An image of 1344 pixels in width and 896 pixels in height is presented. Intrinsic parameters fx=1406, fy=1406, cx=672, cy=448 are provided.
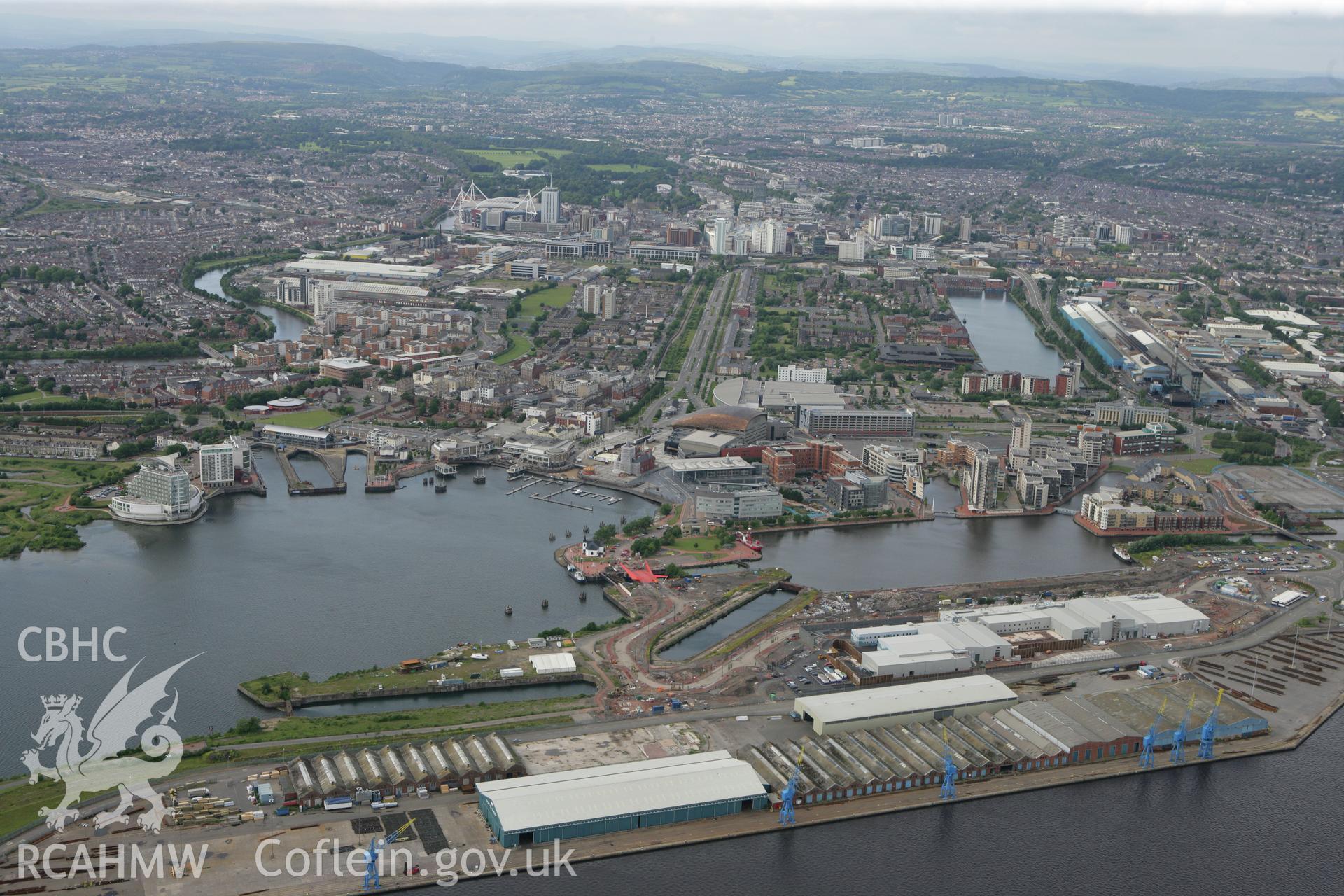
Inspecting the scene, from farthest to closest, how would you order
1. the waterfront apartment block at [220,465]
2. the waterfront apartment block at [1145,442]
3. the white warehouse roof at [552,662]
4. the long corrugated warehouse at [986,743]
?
the waterfront apartment block at [1145,442] < the waterfront apartment block at [220,465] < the white warehouse roof at [552,662] < the long corrugated warehouse at [986,743]

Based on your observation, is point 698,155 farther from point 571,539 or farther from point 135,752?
point 135,752

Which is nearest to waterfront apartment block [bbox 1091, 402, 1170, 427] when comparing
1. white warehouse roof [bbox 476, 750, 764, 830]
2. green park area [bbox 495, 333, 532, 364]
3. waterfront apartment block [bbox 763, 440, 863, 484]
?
waterfront apartment block [bbox 763, 440, 863, 484]

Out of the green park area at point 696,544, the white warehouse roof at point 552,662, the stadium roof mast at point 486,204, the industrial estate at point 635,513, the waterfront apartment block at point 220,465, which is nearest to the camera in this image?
the industrial estate at point 635,513

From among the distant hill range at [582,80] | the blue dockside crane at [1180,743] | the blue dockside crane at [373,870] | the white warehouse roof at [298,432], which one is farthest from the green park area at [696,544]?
Result: the distant hill range at [582,80]

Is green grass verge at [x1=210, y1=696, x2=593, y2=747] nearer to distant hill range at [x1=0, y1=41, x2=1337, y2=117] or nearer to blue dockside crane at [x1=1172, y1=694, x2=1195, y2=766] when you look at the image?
blue dockside crane at [x1=1172, y1=694, x2=1195, y2=766]

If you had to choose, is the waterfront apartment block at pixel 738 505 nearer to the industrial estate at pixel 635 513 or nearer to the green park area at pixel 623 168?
the industrial estate at pixel 635 513

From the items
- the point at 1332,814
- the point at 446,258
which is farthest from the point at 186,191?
the point at 1332,814

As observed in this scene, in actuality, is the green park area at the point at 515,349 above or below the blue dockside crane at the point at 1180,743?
above
